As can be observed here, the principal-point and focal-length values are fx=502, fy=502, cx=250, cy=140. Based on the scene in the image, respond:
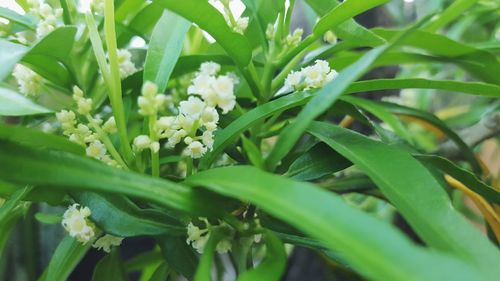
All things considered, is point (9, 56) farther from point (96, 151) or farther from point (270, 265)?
point (270, 265)

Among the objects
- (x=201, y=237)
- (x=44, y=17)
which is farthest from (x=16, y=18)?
(x=201, y=237)

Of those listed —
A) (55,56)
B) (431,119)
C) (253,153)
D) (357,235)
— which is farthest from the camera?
(431,119)

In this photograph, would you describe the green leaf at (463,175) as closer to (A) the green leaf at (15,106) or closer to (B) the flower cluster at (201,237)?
(B) the flower cluster at (201,237)

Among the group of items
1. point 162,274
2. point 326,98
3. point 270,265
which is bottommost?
point 162,274

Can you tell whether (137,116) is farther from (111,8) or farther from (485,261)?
(485,261)

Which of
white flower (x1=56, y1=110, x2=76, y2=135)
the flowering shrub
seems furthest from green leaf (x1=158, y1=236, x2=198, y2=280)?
white flower (x1=56, y1=110, x2=76, y2=135)

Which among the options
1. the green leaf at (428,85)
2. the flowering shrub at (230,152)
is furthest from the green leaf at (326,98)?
the green leaf at (428,85)
